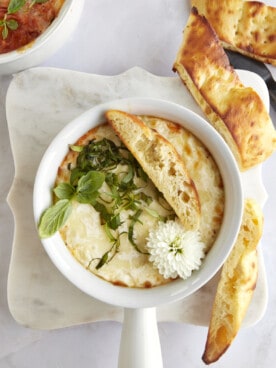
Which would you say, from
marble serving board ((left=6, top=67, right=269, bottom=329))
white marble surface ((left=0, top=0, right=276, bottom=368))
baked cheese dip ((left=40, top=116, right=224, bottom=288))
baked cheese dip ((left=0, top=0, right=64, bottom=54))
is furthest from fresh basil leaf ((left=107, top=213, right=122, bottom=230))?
baked cheese dip ((left=0, top=0, right=64, bottom=54))

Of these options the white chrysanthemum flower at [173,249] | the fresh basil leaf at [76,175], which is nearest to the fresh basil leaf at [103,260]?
the white chrysanthemum flower at [173,249]

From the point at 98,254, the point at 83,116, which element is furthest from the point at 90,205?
the point at 83,116

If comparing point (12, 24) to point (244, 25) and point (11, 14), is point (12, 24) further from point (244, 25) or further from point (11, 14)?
point (244, 25)

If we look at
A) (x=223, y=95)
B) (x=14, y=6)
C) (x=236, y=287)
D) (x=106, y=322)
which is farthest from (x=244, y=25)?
(x=106, y=322)

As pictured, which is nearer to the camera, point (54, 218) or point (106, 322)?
point (54, 218)

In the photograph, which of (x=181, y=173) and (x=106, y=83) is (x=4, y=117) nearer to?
(x=106, y=83)

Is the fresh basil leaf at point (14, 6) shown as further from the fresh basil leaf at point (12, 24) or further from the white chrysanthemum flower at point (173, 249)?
the white chrysanthemum flower at point (173, 249)
